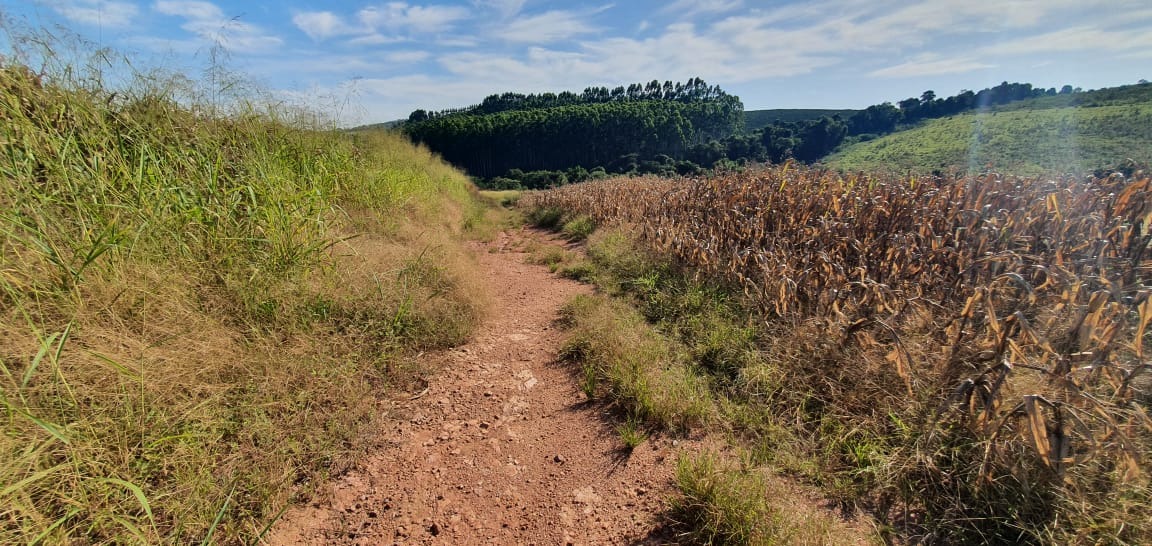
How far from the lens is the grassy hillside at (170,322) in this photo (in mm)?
1667

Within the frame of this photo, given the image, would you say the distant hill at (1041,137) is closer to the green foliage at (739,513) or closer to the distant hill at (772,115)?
the green foliage at (739,513)

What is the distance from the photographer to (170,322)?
7.68 feet

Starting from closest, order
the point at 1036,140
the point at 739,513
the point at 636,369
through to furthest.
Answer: the point at 739,513 < the point at 636,369 < the point at 1036,140

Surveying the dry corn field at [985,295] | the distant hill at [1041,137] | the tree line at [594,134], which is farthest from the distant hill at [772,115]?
the dry corn field at [985,295]

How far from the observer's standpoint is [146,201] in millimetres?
2650

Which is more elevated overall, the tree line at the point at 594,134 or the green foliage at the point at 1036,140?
the tree line at the point at 594,134

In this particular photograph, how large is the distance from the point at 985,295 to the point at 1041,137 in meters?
26.0

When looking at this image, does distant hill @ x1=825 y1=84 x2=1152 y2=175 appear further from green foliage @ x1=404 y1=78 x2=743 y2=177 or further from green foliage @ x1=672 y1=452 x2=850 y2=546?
green foliage @ x1=404 y1=78 x2=743 y2=177

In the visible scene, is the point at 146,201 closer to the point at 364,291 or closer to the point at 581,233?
the point at 364,291

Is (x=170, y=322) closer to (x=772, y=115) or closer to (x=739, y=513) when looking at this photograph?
(x=739, y=513)

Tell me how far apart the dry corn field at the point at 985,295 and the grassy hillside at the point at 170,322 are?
3322 mm

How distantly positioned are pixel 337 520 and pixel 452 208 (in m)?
8.23

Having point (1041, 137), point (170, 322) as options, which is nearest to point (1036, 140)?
point (1041, 137)

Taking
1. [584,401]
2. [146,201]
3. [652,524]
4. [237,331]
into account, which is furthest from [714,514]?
[146,201]
